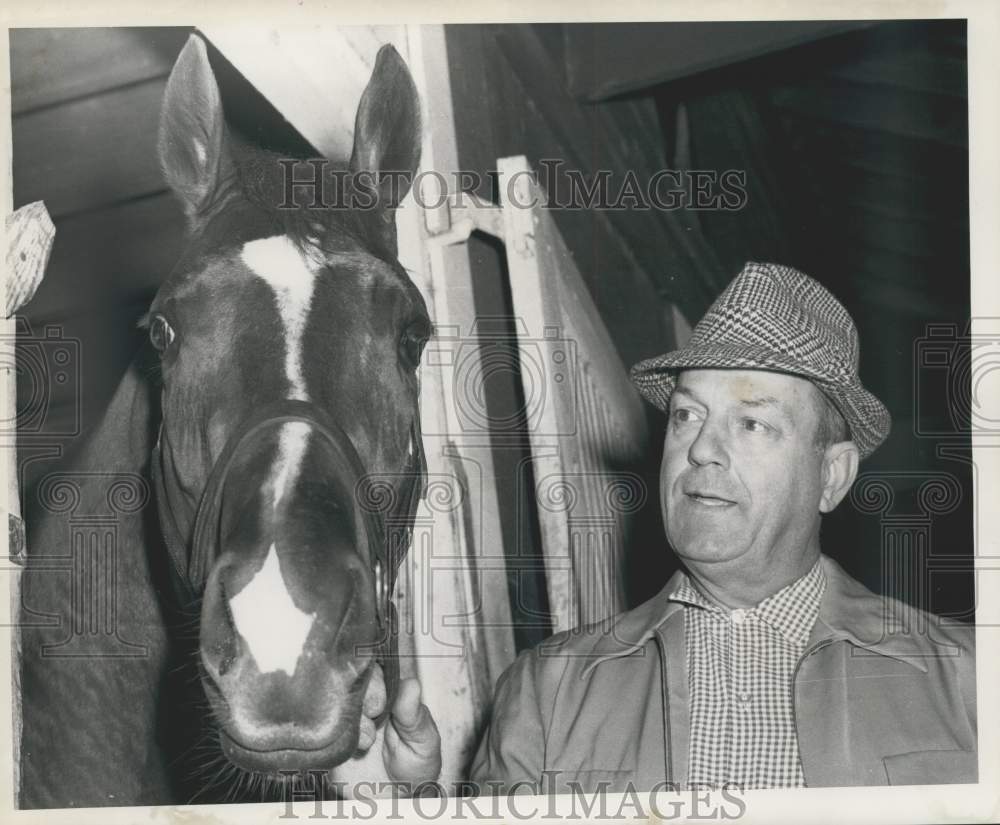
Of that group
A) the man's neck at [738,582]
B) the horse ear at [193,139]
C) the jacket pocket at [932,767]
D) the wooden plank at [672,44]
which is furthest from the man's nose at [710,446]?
the horse ear at [193,139]

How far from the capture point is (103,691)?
1661 mm

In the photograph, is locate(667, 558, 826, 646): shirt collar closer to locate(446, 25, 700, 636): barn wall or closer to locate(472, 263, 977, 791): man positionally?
locate(472, 263, 977, 791): man

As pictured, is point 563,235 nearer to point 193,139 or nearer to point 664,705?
point 193,139

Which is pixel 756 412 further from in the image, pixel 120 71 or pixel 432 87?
pixel 120 71

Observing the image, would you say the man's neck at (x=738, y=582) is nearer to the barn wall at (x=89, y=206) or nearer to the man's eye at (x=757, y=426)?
the man's eye at (x=757, y=426)

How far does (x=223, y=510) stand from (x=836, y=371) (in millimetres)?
811

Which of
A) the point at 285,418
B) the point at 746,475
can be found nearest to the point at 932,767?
the point at 746,475

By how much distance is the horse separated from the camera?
1473 millimetres

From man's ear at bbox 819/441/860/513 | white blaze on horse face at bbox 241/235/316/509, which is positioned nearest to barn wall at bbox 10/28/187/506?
white blaze on horse face at bbox 241/235/316/509

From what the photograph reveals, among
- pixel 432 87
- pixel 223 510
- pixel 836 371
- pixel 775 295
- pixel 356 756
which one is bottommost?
pixel 356 756

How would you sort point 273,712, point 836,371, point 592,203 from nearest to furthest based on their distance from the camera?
point 273,712
point 836,371
point 592,203

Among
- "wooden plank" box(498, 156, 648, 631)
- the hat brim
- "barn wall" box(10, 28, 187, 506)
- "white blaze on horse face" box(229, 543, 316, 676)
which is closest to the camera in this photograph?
"white blaze on horse face" box(229, 543, 316, 676)

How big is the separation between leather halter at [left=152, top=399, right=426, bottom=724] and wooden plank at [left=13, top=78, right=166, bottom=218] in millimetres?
379

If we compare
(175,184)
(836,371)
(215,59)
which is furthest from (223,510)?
(836,371)
